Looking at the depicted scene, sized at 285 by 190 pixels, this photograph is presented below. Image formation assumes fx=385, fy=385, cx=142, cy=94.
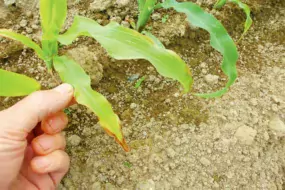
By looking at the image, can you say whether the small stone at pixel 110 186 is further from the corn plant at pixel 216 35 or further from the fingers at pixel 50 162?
the corn plant at pixel 216 35

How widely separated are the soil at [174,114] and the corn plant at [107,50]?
0.25m

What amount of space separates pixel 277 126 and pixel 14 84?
810mm

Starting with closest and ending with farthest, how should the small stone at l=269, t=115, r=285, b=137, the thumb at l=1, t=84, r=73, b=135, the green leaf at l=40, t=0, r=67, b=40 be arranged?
the thumb at l=1, t=84, r=73, b=135 < the green leaf at l=40, t=0, r=67, b=40 < the small stone at l=269, t=115, r=285, b=137

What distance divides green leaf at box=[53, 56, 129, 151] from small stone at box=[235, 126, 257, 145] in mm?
459

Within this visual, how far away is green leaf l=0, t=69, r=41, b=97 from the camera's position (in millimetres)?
931

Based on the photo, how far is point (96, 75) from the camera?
1242 millimetres

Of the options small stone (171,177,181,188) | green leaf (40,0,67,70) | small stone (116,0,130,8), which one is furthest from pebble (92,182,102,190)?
small stone (116,0,130,8)

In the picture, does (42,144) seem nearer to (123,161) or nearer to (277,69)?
(123,161)

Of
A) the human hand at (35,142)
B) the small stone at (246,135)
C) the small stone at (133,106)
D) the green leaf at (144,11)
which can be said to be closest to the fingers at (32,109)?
the human hand at (35,142)

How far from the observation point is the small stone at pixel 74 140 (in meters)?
1.17

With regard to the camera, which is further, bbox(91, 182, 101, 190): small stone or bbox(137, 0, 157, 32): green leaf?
bbox(137, 0, 157, 32): green leaf

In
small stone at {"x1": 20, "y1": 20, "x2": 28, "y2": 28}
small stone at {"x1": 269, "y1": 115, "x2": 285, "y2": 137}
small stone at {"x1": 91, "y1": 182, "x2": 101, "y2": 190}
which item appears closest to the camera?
small stone at {"x1": 91, "y1": 182, "x2": 101, "y2": 190}

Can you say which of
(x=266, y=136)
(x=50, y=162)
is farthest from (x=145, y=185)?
(x=266, y=136)

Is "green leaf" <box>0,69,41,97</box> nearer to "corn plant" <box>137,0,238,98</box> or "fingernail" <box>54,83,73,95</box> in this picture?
"fingernail" <box>54,83,73,95</box>
